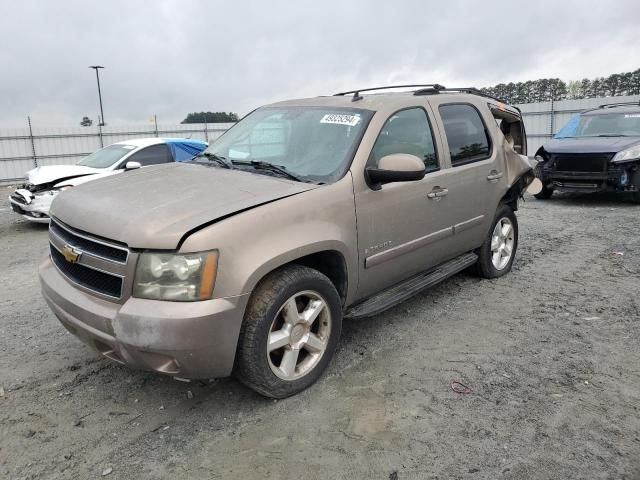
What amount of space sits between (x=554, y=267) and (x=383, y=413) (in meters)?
3.65

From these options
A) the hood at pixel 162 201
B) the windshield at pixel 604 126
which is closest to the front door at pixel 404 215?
the hood at pixel 162 201

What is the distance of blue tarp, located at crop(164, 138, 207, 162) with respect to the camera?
33.3ft

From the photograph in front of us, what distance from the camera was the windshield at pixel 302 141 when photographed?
3494 mm

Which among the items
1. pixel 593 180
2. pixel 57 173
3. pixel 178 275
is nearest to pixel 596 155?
pixel 593 180

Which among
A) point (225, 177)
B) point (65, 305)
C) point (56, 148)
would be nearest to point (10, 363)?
point (65, 305)

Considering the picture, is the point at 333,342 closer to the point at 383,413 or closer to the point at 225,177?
the point at 383,413

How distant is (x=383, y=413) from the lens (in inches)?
117

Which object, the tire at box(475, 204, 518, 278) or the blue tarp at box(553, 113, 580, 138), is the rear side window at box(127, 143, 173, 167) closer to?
the tire at box(475, 204, 518, 278)

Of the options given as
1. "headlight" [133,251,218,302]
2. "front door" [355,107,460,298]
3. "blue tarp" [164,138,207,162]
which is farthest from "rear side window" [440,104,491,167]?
"blue tarp" [164,138,207,162]

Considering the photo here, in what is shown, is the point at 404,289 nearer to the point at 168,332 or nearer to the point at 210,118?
the point at 168,332

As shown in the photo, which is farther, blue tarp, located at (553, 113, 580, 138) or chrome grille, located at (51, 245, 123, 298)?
blue tarp, located at (553, 113, 580, 138)

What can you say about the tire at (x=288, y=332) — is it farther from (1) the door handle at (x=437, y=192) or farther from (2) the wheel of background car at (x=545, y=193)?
(2) the wheel of background car at (x=545, y=193)

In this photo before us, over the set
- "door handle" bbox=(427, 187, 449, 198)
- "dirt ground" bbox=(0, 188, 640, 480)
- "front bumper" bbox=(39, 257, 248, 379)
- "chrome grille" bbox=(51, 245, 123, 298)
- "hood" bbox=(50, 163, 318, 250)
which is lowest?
"dirt ground" bbox=(0, 188, 640, 480)

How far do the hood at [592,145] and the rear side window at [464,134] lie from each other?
571cm
